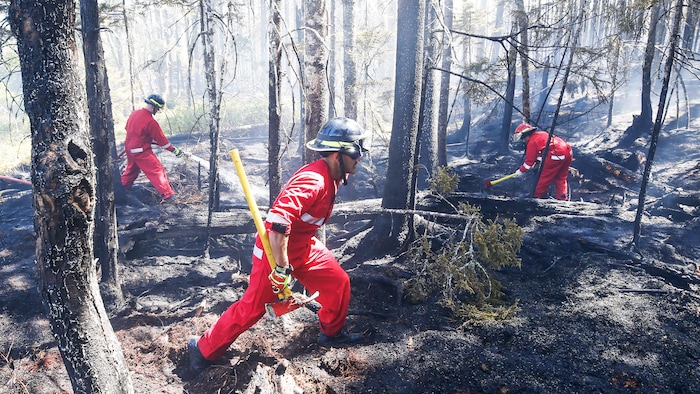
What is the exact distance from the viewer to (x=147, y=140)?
27.5 feet

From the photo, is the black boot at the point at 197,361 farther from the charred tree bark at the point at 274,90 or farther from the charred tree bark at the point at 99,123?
the charred tree bark at the point at 274,90

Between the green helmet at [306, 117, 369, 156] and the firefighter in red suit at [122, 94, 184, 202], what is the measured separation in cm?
564

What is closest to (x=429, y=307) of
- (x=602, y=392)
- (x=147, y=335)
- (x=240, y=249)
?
(x=602, y=392)

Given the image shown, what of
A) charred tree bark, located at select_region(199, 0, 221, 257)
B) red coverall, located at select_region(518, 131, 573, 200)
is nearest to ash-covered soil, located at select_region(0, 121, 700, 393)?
charred tree bark, located at select_region(199, 0, 221, 257)

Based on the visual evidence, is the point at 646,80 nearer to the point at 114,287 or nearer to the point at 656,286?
the point at 656,286

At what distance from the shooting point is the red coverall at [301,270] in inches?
137

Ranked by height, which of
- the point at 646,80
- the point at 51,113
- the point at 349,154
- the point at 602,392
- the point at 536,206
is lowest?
the point at 602,392

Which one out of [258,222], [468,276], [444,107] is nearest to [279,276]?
[258,222]

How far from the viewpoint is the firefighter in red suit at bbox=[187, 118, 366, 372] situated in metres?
3.47

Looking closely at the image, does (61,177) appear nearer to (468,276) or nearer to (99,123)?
(99,123)

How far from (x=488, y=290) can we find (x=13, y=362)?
17.1ft

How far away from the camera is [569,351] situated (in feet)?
12.6

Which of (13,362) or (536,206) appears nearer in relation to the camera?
(13,362)

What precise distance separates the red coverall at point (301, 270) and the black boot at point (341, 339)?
190 mm
